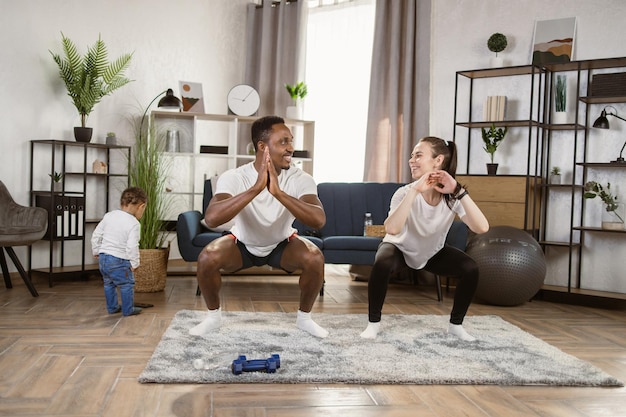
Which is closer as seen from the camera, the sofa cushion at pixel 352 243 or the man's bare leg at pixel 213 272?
the man's bare leg at pixel 213 272

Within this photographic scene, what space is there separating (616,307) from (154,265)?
3.27m

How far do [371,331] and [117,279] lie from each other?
1.50 metres

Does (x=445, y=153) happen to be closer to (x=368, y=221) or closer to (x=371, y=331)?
(x=371, y=331)

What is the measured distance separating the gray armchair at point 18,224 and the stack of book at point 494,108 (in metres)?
3.38

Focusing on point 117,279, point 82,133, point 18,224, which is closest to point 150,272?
point 117,279

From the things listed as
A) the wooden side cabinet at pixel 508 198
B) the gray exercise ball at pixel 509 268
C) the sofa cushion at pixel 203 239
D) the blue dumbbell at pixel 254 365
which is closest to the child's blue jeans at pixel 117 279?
the sofa cushion at pixel 203 239

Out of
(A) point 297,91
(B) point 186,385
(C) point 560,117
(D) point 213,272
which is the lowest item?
(B) point 186,385

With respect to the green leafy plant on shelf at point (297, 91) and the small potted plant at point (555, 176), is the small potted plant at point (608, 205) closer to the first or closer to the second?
the small potted plant at point (555, 176)

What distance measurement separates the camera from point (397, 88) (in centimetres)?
576

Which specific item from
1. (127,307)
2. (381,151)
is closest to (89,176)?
(127,307)

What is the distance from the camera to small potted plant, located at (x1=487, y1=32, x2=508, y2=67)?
506 centimetres

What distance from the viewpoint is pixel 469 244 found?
459 cm

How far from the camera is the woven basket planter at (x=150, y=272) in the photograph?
14.8ft

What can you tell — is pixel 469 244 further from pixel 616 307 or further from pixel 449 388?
pixel 449 388
